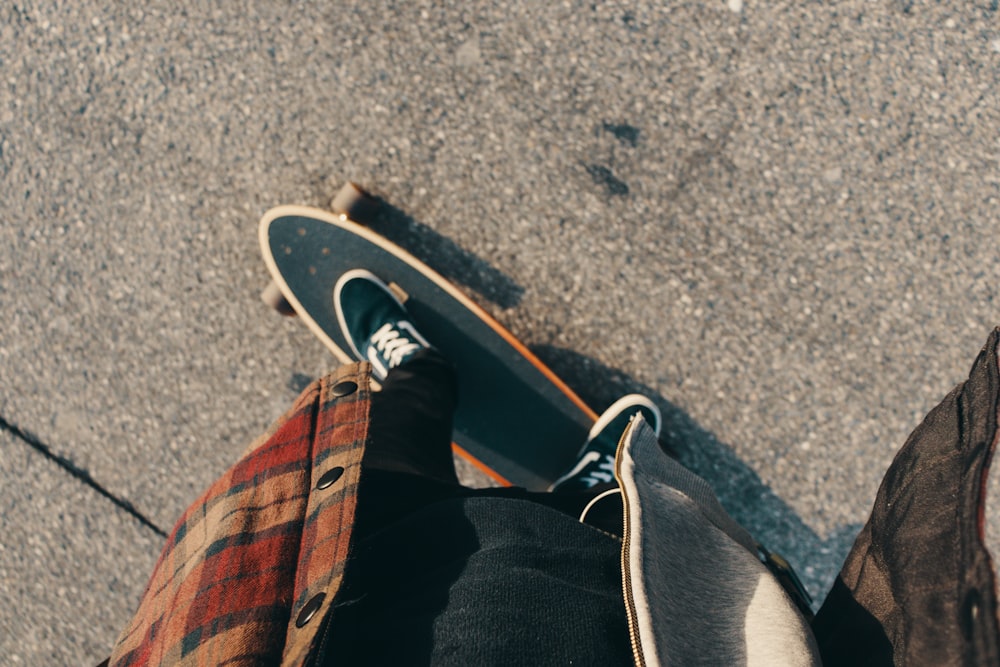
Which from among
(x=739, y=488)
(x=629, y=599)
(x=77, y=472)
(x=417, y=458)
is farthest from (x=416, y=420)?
(x=77, y=472)

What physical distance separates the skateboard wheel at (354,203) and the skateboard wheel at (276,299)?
25cm

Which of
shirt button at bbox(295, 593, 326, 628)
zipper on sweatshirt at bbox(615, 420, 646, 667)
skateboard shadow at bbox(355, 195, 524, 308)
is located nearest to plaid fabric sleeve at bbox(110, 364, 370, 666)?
shirt button at bbox(295, 593, 326, 628)

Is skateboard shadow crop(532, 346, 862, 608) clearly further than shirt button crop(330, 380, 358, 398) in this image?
Yes

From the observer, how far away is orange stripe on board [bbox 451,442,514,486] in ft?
5.66

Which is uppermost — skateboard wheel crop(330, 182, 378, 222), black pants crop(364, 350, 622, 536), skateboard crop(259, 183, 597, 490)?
skateboard wheel crop(330, 182, 378, 222)

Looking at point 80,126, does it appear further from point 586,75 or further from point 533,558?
point 533,558

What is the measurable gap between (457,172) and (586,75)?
0.39 metres

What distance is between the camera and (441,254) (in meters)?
1.68

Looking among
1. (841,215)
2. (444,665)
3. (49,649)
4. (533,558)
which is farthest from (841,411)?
(49,649)

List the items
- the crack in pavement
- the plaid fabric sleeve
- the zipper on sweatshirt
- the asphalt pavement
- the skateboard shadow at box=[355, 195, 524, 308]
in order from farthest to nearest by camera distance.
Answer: the crack in pavement → the skateboard shadow at box=[355, 195, 524, 308] → the asphalt pavement → the plaid fabric sleeve → the zipper on sweatshirt

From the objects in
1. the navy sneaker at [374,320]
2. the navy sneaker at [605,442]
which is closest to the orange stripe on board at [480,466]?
the navy sneaker at [605,442]

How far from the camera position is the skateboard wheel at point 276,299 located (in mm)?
1666

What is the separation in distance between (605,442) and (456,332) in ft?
1.50

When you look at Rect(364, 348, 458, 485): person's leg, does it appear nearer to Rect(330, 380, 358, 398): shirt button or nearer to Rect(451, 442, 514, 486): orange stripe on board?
Rect(330, 380, 358, 398): shirt button
